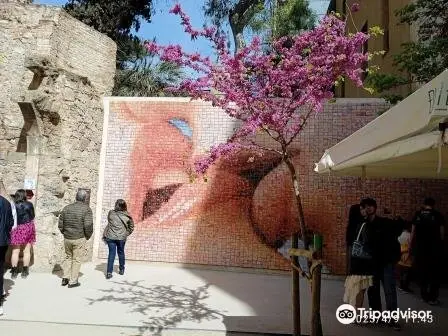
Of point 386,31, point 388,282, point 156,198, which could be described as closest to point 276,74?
point 388,282

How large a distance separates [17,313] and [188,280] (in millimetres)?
3569

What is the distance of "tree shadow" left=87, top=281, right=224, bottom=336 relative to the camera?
559 centimetres

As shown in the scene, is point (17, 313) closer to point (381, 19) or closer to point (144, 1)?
point (381, 19)

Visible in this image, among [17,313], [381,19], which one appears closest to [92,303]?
[17,313]

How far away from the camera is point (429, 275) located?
728 cm

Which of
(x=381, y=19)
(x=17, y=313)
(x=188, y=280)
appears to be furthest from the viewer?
(x=381, y=19)

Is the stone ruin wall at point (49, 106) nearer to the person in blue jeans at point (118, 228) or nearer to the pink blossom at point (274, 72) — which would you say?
the person in blue jeans at point (118, 228)

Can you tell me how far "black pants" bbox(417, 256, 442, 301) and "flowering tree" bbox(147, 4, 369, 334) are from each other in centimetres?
318

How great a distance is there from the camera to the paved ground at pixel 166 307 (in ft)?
17.4

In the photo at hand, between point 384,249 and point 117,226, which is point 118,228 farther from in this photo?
point 384,249

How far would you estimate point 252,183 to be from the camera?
10180 mm

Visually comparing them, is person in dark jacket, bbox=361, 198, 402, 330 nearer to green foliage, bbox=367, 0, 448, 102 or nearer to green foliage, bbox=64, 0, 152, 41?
green foliage, bbox=367, 0, 448, 102

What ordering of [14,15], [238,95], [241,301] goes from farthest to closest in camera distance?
1. [14,15]
2. [241,301]
3. [238,95]

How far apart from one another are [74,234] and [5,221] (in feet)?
6.08
